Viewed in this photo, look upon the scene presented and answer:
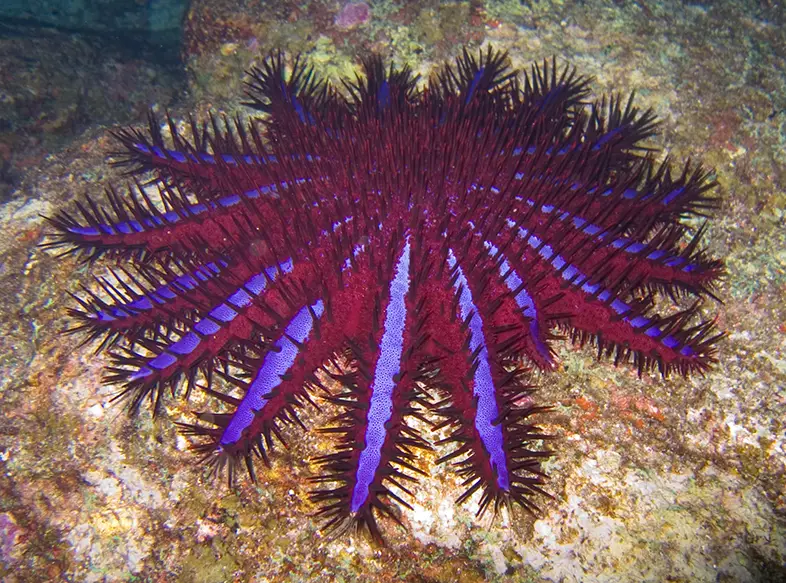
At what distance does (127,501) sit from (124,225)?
162 cm

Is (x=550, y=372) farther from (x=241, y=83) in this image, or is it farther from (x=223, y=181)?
(x=241, y=83)

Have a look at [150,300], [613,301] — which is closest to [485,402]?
[613,301]

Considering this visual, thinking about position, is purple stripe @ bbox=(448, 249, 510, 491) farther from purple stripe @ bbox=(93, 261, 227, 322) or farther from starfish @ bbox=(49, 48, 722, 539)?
purple stripe @ bbox=(93, 261, 227, 322)

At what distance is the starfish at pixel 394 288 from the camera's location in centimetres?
235

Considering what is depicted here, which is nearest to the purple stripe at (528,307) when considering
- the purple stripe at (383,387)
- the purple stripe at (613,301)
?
the purple stripe at (613,301)

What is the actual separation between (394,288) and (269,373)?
0.76 metres

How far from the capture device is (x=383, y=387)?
2.33 metres

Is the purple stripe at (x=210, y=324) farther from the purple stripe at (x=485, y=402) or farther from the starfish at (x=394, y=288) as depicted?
the purple stripe at (x=485, y=402)

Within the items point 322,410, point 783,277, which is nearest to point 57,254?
point 322,410

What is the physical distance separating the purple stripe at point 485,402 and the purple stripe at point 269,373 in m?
0.78

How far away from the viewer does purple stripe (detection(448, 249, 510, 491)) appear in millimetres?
2268

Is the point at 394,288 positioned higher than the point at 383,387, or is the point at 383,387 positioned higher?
the point at 394,288

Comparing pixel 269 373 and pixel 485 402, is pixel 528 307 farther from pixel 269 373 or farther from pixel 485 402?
pixel 269 373

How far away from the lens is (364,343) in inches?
98.7
